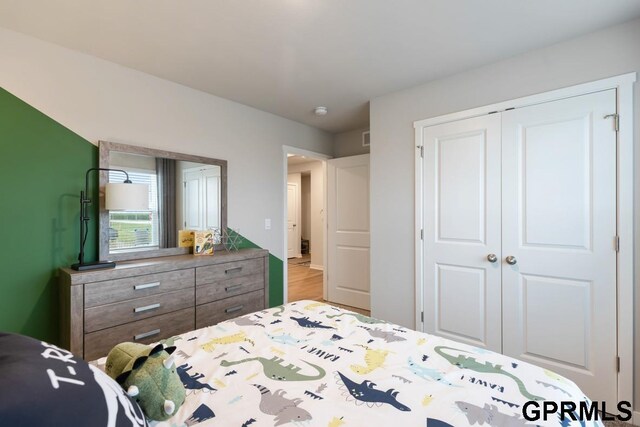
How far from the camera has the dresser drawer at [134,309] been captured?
6.30 ft

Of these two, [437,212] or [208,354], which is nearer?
[208,354]

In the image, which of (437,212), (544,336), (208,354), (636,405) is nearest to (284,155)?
(437,212)

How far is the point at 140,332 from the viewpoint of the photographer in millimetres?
2139

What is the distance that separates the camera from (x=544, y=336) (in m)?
2.20

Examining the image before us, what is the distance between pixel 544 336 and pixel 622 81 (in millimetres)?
1782

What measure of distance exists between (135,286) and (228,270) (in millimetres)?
758

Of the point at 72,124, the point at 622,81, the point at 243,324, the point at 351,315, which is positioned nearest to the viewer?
the point at 243,324

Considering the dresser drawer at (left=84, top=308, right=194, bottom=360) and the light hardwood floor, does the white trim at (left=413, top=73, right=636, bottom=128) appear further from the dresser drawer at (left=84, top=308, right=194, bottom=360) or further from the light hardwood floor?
the dresser drawer at (left=84, top=308, right=194, bottom=360)

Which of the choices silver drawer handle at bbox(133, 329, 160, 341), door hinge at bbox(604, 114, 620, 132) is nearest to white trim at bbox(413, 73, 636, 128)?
door hinge at bbox(604, 114, 620, 132)

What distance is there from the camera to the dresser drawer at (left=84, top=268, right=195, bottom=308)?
6.31ft

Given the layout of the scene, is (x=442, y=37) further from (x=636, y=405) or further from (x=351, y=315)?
(x=636, y=405)

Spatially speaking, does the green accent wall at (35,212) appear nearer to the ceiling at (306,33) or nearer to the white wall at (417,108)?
the ceiling at (306,33)

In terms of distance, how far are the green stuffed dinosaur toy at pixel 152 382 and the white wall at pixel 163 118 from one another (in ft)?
6.69

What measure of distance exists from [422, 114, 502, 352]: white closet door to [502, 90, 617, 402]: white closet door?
92mm
